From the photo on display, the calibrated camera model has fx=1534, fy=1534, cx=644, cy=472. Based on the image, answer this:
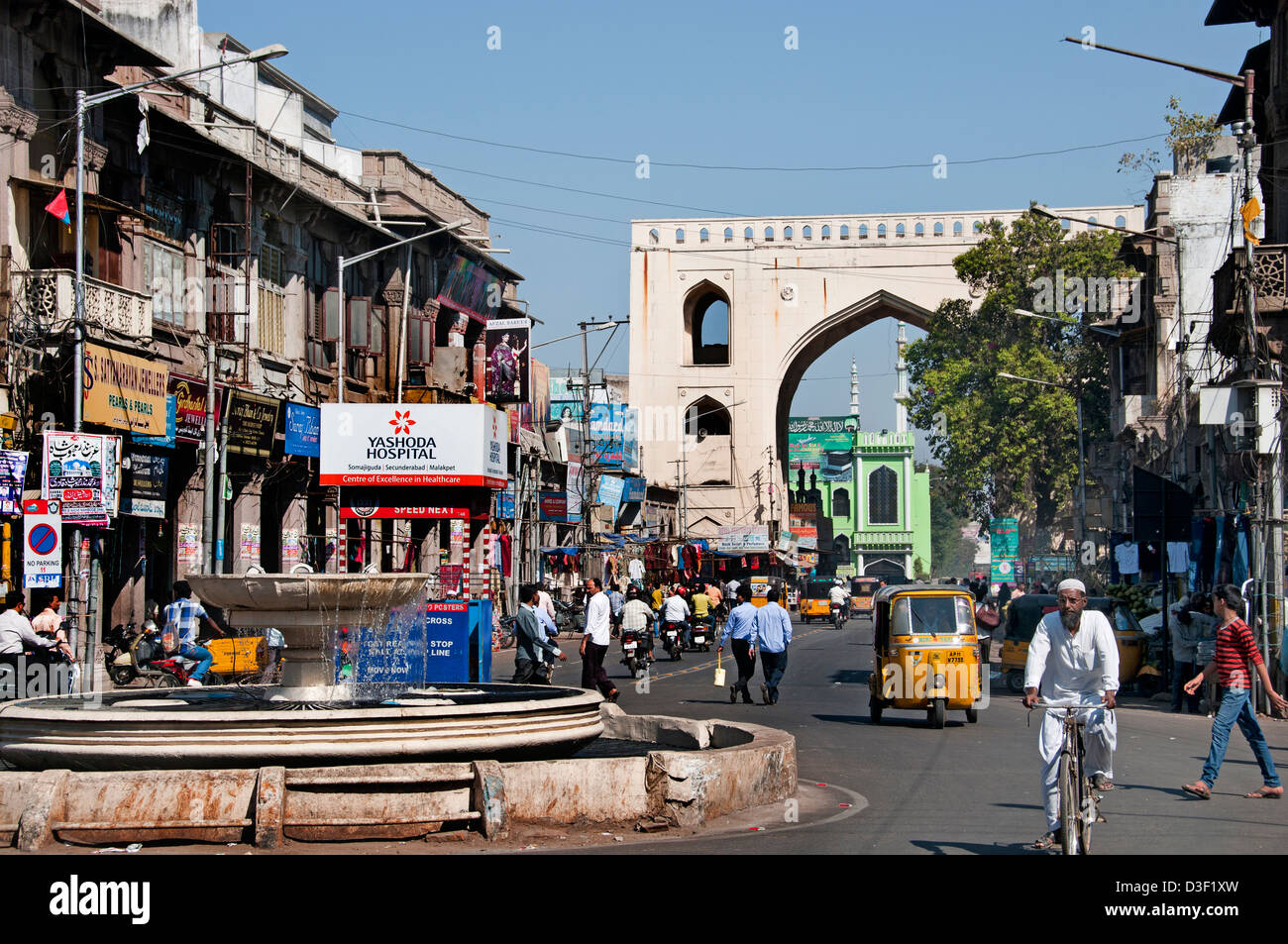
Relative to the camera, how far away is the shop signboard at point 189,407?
25.1 meters

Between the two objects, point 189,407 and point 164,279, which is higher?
point 164,279

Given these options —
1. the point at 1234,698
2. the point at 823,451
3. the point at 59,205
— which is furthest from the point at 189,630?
the point at 823,451

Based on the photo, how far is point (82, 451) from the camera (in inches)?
755

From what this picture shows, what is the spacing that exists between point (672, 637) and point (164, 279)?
12.0 metres

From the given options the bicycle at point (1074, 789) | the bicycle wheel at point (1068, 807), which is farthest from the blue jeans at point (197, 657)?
the bicycle wheel at point (1068, 807)

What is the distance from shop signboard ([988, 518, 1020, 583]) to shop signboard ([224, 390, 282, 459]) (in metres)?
32.5

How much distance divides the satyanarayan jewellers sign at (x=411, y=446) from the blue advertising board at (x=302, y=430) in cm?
513

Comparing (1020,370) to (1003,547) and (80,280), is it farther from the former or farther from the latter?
(80,280)

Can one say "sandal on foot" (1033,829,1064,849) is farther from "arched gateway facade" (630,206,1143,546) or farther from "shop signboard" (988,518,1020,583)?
"arched gateway facade" (630,206,1143,546)

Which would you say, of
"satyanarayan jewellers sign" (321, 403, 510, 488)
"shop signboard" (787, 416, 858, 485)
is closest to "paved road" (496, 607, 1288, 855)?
"satyanarayan jewellers sign" (321, 403, 510, 488)

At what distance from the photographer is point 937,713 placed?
1587cm

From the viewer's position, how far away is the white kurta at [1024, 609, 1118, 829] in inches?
322

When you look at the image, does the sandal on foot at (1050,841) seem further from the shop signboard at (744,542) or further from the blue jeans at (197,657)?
the shop signboard at (744,542)
